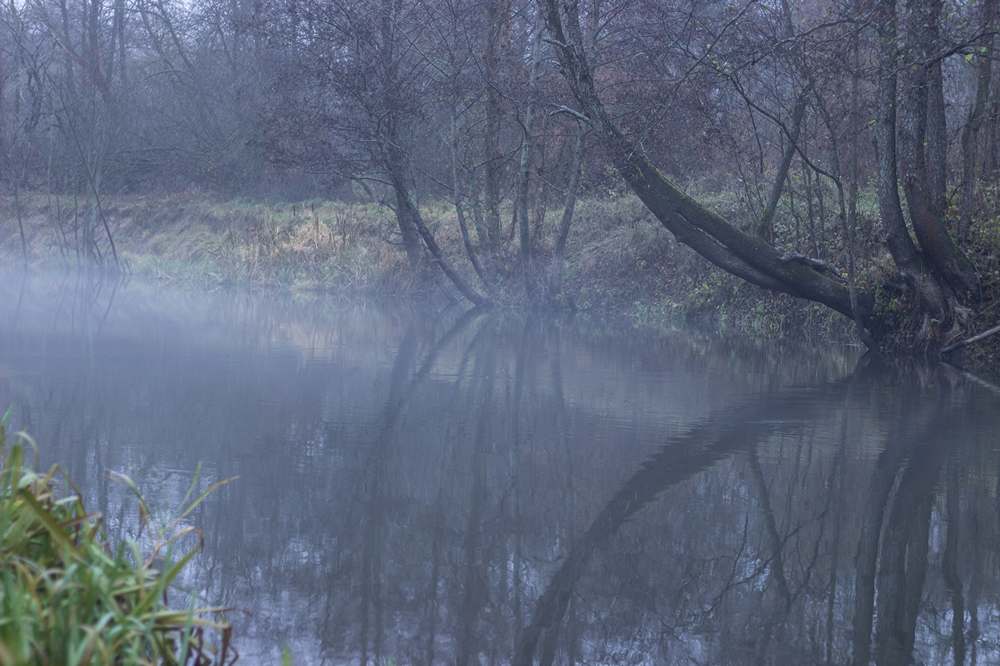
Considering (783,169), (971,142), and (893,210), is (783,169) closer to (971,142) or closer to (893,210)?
(971,142)

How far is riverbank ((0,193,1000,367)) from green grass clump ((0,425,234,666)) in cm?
1440

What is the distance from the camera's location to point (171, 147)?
3769cm

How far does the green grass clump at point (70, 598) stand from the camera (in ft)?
9.64

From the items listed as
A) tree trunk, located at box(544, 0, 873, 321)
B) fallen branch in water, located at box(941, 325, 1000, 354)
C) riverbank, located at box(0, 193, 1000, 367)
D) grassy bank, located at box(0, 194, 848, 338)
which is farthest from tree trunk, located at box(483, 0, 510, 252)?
fallen branch in water, located at box(941, 325, 1000, 354)

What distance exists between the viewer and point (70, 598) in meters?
3.13

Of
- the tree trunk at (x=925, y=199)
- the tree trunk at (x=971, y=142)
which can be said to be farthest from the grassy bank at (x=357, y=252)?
the tree trunk at (x=925, y=199)

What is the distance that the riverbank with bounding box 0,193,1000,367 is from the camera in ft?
68.6

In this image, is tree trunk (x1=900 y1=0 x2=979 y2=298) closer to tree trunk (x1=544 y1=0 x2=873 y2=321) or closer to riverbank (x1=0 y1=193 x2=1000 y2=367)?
riverbank (x1=0 y1=193 x2=1000 y2=367)

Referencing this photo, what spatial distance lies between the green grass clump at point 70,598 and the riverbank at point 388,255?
1440cm

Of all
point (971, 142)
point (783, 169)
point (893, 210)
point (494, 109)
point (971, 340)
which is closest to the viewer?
point (971, 340)

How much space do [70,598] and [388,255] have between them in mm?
25945

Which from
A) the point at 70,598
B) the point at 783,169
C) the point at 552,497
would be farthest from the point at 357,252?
the point at 70,598

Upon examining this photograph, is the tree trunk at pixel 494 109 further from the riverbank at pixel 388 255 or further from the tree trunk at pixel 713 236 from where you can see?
the tree trunk at pixel 713 236

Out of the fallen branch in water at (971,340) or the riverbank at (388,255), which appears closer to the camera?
the fallen branch in water at (971,340)
